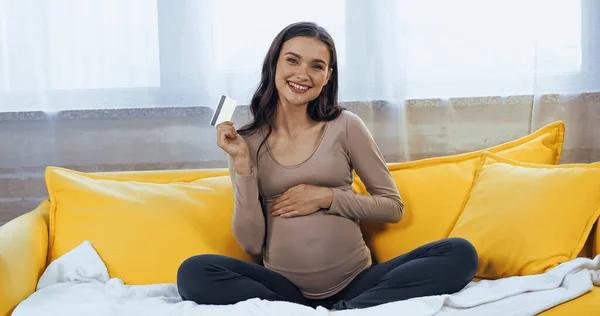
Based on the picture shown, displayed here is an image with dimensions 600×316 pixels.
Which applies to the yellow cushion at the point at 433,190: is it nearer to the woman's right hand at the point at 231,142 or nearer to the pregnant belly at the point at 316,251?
the pregnant belly at the point at 316,251

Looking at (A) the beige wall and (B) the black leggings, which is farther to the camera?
(A) the beige wall

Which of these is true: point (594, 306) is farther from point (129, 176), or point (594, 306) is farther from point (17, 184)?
point (17, 184)

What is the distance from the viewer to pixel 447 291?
178 centimetres

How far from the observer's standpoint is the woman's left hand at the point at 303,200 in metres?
1.95

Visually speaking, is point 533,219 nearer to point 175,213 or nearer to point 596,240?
point 596,240

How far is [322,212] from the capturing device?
198 cm

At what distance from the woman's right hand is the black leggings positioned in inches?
10.7

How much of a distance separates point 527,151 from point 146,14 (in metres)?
1.33

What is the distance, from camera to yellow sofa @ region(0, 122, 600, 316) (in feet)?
6.66

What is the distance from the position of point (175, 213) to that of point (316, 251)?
443mm

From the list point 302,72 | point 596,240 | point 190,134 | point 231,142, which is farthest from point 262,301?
point 190,134

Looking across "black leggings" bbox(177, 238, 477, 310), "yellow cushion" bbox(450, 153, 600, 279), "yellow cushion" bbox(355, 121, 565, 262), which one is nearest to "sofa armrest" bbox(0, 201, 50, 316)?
"black leggings" bbox(177, 238, 477, 310)

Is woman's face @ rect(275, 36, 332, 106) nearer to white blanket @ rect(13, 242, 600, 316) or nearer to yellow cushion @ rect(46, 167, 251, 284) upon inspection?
yellow cushion @ rect(46, 167, 251, 284)

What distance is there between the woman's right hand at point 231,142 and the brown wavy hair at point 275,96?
11 centimetres
